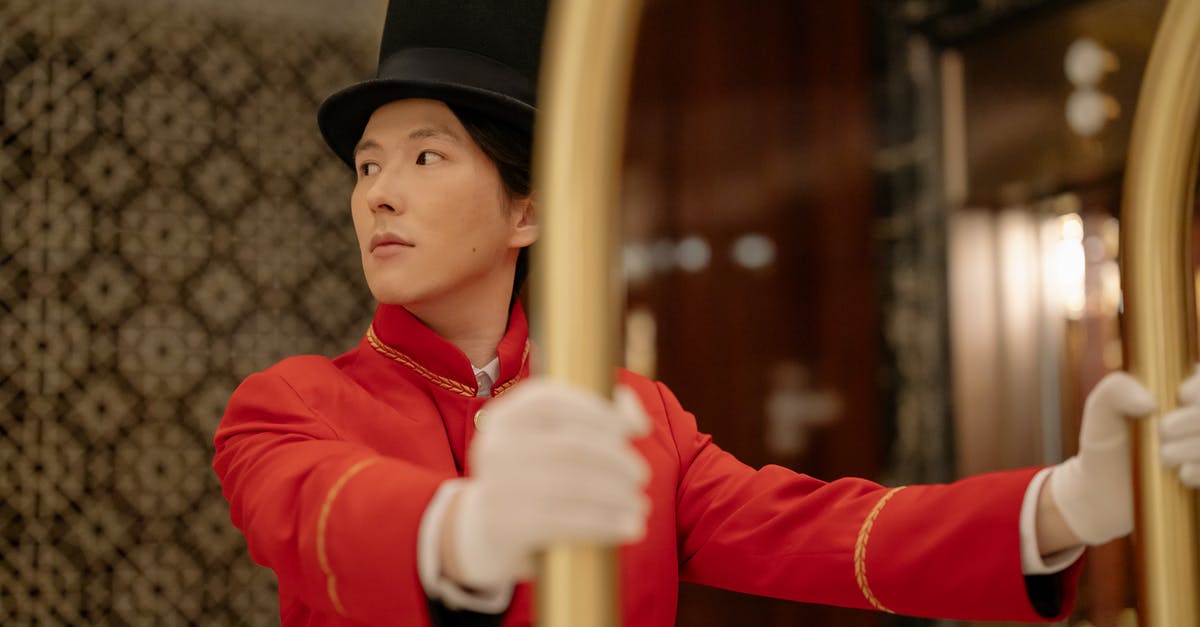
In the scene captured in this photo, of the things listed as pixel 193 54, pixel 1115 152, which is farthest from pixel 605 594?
pixel 1115 152

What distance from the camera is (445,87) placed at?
905 mm

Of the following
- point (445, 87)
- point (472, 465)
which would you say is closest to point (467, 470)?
point (472, 465)

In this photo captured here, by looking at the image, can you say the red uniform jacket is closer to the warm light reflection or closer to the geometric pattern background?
the geometric pattern background

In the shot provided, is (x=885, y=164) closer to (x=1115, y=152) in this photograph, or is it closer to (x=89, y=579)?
(x=1115, y=152)

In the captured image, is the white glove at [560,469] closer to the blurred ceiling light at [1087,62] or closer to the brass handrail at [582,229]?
the brass handrail at [582,229]

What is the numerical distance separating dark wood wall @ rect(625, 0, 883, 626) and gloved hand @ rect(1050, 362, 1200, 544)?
2064 millimetres

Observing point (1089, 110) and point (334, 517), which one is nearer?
point (334, 517)

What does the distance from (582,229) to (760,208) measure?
2.51m

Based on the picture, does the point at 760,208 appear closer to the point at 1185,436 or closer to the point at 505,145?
the point at 505,145

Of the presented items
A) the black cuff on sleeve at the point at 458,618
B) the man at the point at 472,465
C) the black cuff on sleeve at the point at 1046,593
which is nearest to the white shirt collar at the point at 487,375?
the man at the point at 472,465

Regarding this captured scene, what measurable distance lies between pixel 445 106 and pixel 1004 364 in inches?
89.0

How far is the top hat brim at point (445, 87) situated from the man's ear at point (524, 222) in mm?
80

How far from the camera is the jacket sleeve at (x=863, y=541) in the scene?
808 millimetres

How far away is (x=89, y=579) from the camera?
2.08m
